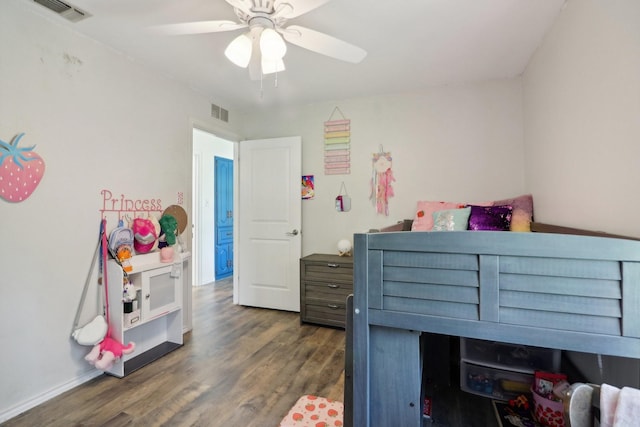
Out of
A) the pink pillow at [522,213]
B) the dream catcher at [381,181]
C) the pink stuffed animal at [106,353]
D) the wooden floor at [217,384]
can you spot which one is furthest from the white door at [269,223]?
the pink pillow at [522,213]

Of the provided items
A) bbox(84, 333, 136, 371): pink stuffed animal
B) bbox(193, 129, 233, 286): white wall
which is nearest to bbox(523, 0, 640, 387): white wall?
bbox(84, 333, 136, 371): pink stuffed animal

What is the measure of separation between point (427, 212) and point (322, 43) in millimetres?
1877

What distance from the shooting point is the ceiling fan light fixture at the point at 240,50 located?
5.17 ft

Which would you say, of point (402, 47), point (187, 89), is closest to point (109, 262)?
point (187, 89)

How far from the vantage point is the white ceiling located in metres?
1.77

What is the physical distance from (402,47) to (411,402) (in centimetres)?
228

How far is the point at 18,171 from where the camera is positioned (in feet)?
5.56

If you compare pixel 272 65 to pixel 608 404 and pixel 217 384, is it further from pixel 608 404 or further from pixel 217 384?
pixel 217 384

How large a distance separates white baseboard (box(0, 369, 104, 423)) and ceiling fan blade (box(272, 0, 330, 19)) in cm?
261

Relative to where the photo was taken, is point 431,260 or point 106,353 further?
point 106,353

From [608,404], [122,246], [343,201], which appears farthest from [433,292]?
[343,201]

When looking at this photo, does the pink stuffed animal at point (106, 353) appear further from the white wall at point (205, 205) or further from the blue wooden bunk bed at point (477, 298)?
the white wall at point (205, 205)

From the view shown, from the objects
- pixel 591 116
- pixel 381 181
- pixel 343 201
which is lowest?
pixel 343 201

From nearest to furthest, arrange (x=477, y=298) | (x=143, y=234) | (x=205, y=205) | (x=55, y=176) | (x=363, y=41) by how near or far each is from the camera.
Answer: (x=477, y=298)
(x=55, y=176)
(x=363, y=41)
(x=143, y=234)
(x=205, y=205)
